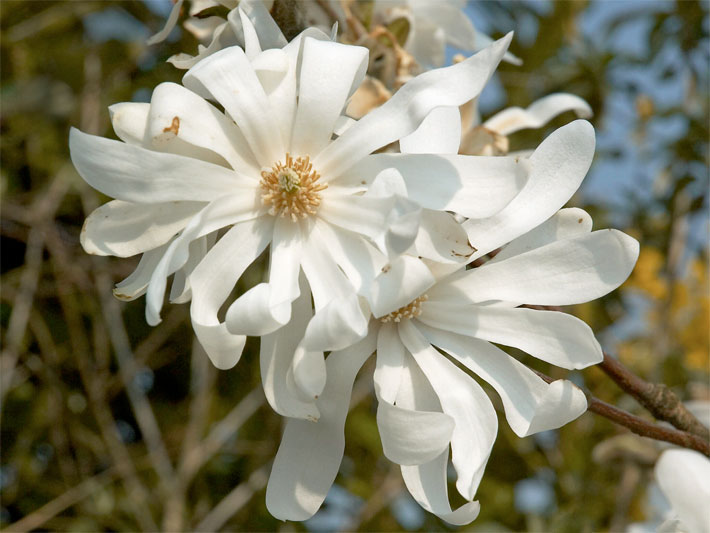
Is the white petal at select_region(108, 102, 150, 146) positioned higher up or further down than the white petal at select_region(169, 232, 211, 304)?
higher up

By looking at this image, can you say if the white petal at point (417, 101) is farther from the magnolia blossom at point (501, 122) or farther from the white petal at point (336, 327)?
the magnolia blossom at point (501, 122)

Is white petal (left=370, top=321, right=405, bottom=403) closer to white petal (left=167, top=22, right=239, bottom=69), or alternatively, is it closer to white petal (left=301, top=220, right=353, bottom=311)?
white petal (left=301, top=220, right=353, bottom=311)

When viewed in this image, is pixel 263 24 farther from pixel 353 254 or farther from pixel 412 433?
pixel 412 433

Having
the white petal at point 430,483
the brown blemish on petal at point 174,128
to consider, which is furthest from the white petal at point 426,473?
the brown blemish on petal at point 174,128

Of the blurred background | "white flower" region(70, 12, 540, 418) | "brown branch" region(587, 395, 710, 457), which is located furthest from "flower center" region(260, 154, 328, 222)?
the blurred background

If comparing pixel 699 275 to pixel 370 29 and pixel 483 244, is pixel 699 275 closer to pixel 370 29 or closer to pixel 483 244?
pixel 370 29

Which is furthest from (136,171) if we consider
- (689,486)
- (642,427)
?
(689,486)
